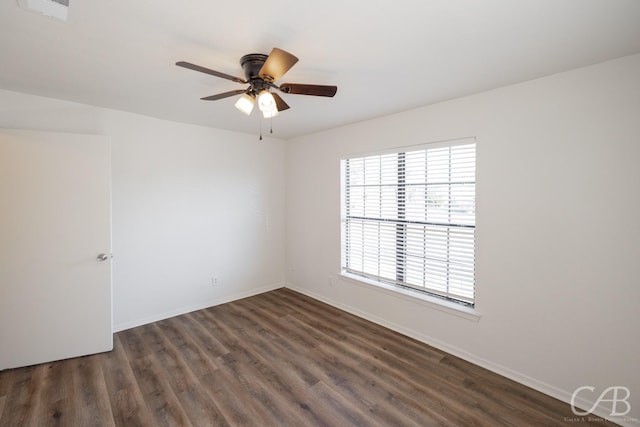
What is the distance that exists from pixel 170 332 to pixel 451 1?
12.7 feet

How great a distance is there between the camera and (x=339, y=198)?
12.6 feet

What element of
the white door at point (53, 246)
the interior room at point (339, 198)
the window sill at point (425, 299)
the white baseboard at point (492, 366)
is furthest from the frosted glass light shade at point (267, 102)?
the white baseboard at point (492, 366)

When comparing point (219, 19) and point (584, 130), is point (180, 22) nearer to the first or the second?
point (219, 19)

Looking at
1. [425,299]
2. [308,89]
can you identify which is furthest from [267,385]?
[308,89]

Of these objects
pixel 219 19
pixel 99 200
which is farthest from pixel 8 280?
pixel 219 19

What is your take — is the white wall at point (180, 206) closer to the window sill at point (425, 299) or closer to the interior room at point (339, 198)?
the interior room at point (339, 198)

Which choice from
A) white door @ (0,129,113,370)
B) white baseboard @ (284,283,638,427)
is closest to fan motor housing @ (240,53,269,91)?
white door @ (0,129,113,370)

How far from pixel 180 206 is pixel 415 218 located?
3.00 meters

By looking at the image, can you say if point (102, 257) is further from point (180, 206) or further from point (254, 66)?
point (254, 66)

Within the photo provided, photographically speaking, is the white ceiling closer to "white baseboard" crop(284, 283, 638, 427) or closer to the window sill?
the window sill

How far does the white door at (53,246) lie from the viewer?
8.05ft

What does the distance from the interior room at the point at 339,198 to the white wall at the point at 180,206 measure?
0.03 meters

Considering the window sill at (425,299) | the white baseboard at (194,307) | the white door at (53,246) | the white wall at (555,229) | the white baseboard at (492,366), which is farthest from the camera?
the white baseboard at (194,307)

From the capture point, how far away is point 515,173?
2.35 metres
